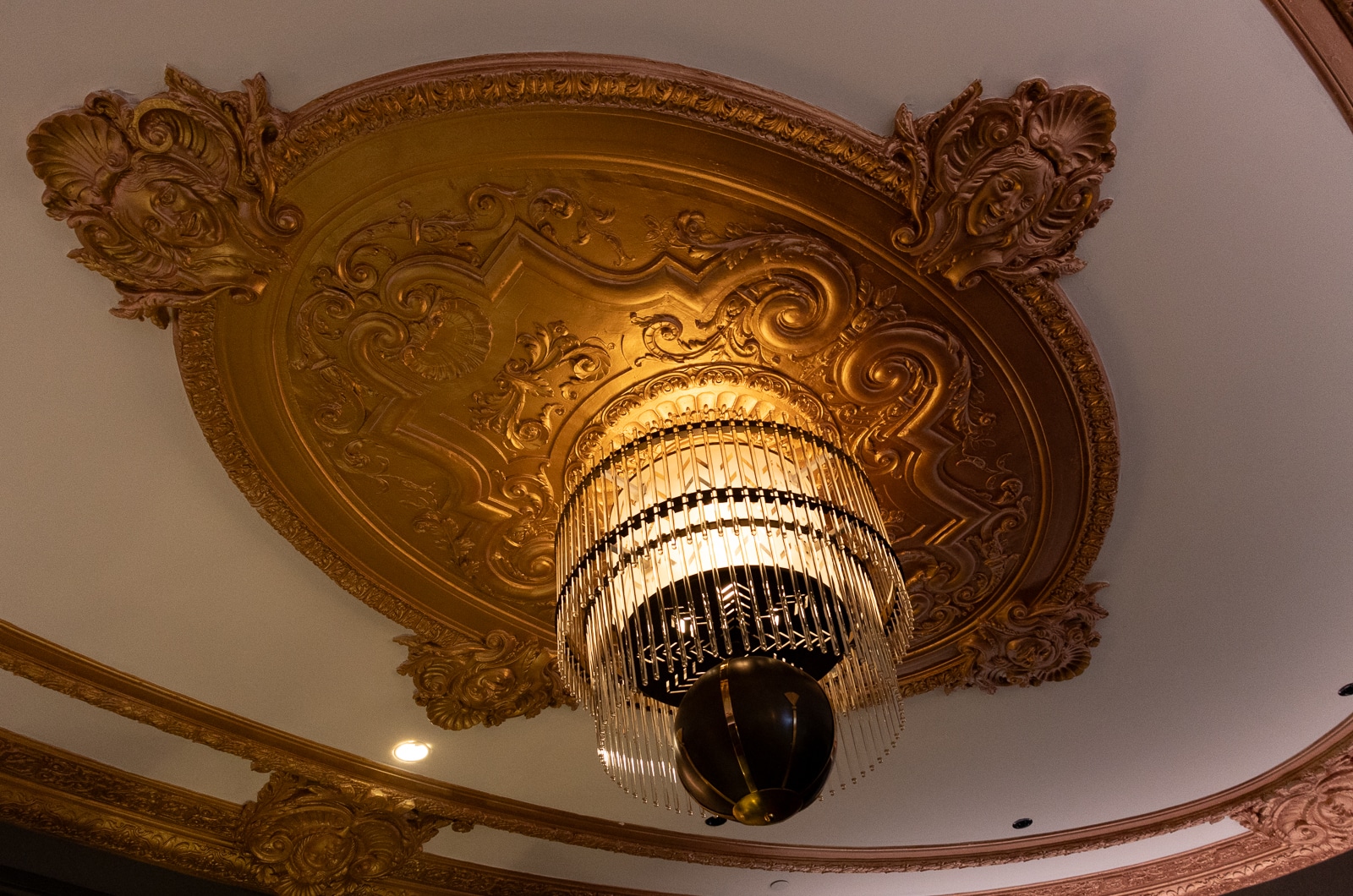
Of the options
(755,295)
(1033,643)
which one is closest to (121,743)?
(755,295)

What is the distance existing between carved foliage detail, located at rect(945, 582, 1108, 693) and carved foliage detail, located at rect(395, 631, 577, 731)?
1404 mm

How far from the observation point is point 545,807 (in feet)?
12.3

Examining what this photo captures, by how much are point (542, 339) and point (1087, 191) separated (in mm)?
1267

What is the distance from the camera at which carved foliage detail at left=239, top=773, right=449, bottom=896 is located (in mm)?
3412

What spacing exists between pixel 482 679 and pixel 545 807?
1.04 m

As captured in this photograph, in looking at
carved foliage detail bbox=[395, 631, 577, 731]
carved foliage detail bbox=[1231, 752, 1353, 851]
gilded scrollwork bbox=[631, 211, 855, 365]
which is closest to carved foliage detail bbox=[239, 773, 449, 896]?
carved foliage detail bbox=[395, 631, 577, 731]

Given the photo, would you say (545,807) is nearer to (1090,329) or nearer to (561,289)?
(561,289)

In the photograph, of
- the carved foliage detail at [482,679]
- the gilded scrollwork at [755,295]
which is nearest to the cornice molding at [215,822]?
the carved foliage detail at [482,679]

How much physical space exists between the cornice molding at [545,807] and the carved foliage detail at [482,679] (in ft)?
2.02

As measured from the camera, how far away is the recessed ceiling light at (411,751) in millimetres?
3334

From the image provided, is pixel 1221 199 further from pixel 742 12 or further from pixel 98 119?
pixel 98 119

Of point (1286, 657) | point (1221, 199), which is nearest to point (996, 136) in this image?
point (1221, 199)

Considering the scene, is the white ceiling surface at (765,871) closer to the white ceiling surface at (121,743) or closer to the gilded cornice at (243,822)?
the gilded cornice at (243,822)

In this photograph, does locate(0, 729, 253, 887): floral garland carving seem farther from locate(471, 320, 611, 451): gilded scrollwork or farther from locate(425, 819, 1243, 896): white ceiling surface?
locate(471, 320, 611, 451): gilded scrollwork
